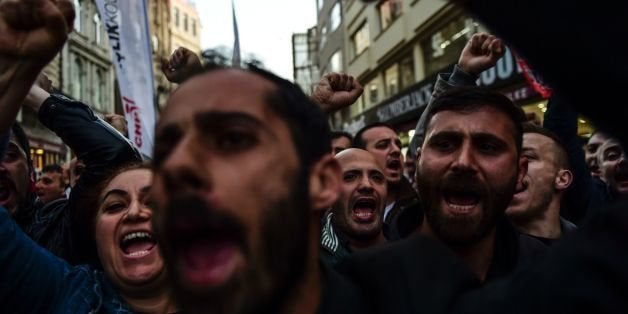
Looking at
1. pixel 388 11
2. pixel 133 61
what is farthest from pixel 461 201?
pixel 388 11

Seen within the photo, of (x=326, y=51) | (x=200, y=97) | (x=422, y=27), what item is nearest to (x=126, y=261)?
(x=200, y=97)

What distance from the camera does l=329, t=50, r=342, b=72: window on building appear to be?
28.5 m

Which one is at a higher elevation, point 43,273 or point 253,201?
point 253,201

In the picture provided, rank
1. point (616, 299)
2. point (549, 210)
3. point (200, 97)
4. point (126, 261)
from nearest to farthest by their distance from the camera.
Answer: point (616, 299), point (200, 97), point (126, 261), point (549, 210)

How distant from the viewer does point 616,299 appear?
35.8 inches

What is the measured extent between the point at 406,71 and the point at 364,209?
16.1m

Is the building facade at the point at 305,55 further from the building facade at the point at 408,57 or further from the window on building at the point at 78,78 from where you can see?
the building facade at the point at 408,57

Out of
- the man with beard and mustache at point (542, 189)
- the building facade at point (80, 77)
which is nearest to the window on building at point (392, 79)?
the building facade at point (80, 77)

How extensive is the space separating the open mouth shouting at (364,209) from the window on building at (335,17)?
25.2 metres

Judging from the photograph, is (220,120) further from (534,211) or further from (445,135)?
(534,211)

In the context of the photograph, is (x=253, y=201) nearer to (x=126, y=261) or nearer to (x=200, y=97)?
(x=200, y=97)

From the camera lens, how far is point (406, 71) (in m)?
19.4

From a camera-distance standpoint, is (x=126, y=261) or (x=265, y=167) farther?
(x=126, y=261)

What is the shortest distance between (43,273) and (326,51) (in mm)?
31081
